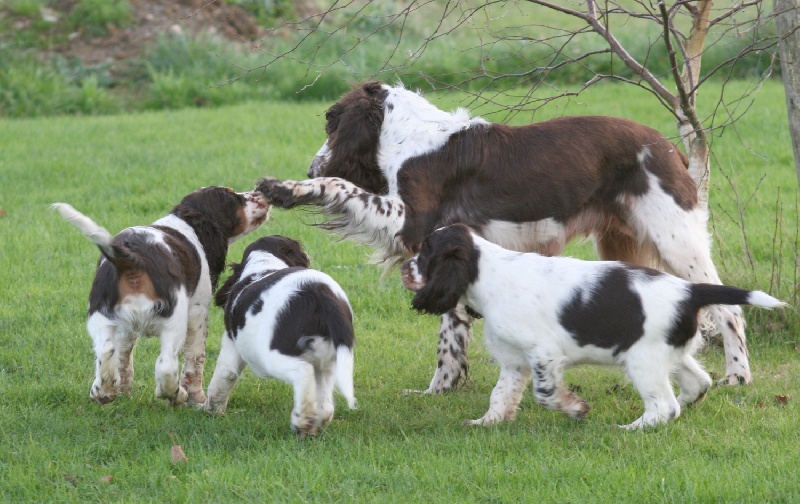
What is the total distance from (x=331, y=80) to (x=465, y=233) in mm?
10959

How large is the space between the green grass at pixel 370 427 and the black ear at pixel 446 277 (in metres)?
0.67

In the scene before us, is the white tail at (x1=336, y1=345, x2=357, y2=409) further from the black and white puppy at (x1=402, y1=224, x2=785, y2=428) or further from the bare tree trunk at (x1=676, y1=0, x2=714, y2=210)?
the bare tree trunk at (x1=676, y1=0, x2=714, y2=210)

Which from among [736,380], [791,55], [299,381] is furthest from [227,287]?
[791,55]

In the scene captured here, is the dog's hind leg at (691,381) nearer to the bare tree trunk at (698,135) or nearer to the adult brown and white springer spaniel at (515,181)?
the adult brown and white springer spaniel at (515,181)

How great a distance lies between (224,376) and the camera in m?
5.56

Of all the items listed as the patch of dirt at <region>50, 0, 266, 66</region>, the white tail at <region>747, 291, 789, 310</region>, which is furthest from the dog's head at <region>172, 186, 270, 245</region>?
the patch of dirt at <region>50, 0, 266, 66</region>

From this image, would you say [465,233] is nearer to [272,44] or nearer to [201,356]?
[201,356]

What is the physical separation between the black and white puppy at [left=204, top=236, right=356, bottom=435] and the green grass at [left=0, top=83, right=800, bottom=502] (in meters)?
0.24

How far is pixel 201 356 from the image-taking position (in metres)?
6.02

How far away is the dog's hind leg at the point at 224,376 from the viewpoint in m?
5.48

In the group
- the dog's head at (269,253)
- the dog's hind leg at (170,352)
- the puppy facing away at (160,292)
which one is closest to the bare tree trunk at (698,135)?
the dog's head at (269,253)

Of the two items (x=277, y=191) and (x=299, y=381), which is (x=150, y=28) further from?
(x=299, y=381)

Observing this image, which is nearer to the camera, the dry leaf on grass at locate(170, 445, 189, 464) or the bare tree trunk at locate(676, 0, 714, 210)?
the dry leaf on grass at locate(170, 445, 189, 464)

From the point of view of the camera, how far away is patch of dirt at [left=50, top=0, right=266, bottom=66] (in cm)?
1742
